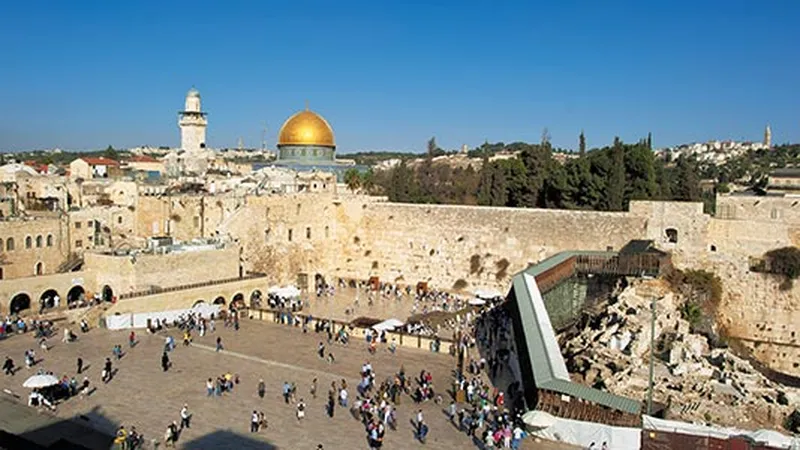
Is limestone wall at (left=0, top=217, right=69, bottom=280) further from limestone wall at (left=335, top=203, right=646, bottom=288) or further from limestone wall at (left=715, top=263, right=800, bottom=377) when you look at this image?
limestone wall at (left=715, top=263, right=800, bottom=377)

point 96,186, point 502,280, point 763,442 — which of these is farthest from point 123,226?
point 763,442

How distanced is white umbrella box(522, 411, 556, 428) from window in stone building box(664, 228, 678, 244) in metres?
15.6

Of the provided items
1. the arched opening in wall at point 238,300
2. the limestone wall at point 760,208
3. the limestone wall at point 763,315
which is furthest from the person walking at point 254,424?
the limestone wall at point 760,208

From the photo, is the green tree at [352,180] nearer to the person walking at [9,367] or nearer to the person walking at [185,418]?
the person walking at [9,367]

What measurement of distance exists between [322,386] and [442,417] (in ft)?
10.9

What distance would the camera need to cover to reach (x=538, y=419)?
43.1 ft

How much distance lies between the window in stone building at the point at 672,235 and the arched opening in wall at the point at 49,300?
2208 centimetres

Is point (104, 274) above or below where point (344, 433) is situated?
above

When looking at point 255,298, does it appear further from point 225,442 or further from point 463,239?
point 225,442

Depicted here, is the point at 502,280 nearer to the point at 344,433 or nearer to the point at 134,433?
the point at 344,433

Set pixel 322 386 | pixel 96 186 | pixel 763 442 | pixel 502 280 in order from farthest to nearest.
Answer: pixel 96 186
pixel 502 280
pixel 322 386
pixel 763 442

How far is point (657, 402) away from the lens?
1595 cm

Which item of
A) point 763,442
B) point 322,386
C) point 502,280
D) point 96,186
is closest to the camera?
point 763,442

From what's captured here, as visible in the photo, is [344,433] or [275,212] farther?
[275,212]
